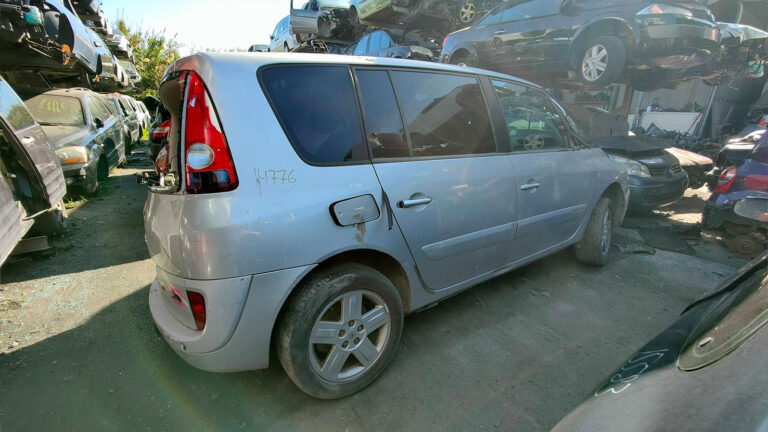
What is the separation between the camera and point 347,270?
1.86 m

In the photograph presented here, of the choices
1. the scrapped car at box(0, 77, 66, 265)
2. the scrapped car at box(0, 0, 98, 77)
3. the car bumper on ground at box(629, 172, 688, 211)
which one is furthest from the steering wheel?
the scrapped car at box(0, 0, 98, 77)

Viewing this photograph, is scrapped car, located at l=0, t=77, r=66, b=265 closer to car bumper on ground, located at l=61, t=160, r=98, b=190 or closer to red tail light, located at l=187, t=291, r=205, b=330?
car bumper on ground, located at l=61, t=160, r=98, b=190

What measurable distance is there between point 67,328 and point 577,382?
135 inches

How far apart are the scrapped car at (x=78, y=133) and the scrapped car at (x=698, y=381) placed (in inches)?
258

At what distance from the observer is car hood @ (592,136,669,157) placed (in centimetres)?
538

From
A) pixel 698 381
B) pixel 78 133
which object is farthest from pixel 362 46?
pixel 698 381

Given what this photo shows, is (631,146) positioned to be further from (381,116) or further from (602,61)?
(381,116)

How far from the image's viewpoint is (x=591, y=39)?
5.66m

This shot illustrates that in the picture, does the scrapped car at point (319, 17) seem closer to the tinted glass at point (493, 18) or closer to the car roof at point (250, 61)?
the tinted glass at point (493, 18)

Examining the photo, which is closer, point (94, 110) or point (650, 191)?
point (650, 191)

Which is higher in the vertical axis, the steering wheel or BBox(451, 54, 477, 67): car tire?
BBox(451, 54, 477, 67): car tire

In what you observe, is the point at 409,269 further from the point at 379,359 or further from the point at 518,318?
the point at 518,318

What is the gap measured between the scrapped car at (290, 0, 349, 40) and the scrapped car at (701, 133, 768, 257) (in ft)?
36.0

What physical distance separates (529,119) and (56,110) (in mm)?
7402
